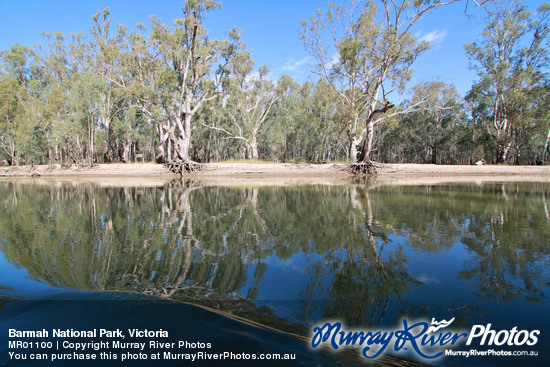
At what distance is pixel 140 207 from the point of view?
1074 centimetres

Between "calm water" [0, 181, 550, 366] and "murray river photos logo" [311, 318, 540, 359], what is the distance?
4.2 inches

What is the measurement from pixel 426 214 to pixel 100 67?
A: 44.3 meters

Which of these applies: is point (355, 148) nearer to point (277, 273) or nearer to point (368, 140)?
point (368, 140)

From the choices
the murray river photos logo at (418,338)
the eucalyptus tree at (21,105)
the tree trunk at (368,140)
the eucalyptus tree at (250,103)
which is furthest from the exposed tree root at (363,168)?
the eucalyptus tree at (21,105)

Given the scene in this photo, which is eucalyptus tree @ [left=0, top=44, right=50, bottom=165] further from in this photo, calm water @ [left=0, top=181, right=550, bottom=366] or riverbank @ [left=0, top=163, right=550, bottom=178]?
calm water @ [left=0, top=181, right=550, bottom=366]

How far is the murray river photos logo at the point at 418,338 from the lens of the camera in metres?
2.75

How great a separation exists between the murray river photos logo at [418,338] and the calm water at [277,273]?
0.11m

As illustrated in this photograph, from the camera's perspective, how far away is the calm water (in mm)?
3133

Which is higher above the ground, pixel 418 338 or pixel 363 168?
pixel 363 168

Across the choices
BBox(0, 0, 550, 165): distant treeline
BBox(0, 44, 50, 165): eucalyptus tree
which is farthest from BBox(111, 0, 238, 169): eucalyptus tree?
BBox(0, 44, 50, 165): eucalyptus tree

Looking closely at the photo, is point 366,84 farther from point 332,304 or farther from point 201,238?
point 332,304

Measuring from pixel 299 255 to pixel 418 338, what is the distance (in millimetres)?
2642

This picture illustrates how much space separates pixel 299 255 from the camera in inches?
210

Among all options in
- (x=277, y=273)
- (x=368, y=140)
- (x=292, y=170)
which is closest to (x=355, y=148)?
(x=368, y=140)
